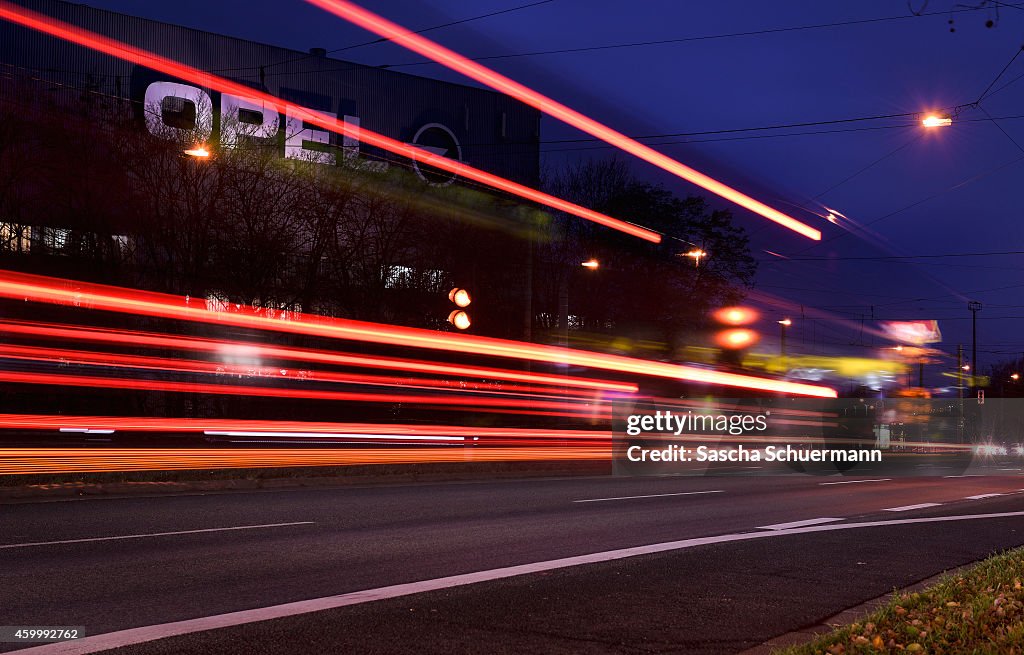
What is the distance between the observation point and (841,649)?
242 inches

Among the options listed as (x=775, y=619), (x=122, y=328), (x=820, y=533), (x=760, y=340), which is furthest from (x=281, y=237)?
(x=775, y=619)

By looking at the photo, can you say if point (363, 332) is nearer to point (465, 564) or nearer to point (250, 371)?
point (250, 371)

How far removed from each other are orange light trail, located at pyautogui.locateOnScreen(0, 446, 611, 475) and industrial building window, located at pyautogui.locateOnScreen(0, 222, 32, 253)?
8483 mm

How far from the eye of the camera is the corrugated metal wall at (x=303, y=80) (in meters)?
37.7

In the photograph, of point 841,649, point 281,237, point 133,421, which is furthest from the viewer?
point 281,237

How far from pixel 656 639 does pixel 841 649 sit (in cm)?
133

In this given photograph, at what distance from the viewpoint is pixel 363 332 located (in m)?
29.0

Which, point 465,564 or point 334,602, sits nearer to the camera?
point 334,602

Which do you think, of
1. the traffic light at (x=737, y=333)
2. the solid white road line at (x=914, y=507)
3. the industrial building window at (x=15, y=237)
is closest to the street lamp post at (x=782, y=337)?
the traffic light at (x=737, y=333)

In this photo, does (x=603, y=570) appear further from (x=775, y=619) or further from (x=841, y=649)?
(x=841, y=649)

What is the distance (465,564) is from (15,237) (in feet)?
70.2

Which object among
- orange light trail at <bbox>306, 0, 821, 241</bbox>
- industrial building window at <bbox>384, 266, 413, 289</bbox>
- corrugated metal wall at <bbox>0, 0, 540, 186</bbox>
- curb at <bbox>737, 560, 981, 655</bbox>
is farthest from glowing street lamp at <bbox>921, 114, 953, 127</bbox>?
corrugated metal wall at <bbox>0, 0, 540, 186</bbox>

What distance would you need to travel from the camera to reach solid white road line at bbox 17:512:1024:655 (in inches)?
246

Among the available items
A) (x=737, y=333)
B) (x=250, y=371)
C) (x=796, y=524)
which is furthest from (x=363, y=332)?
(x=796, y=524)
